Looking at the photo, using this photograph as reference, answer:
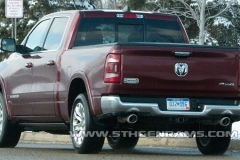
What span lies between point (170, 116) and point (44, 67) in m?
2.22

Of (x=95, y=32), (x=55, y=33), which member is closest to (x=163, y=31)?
(x=95, y=32)

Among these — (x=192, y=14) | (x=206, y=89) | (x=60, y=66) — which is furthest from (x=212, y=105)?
(x=192, y=14)

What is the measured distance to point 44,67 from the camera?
1064 cm

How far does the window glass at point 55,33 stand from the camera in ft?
35.4

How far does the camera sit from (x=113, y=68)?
9.01 meters

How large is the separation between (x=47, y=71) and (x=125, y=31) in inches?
46.4

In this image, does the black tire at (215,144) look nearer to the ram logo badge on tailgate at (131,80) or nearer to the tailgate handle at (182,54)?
the tailgate handle at (182,54)

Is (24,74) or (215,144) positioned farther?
(24,74)

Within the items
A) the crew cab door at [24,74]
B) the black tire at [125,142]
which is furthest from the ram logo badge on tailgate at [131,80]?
the black tire at [125,142]

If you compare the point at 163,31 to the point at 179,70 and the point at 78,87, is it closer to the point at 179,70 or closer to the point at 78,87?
the point at 78,87

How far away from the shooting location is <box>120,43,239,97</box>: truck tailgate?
9039 millimetres

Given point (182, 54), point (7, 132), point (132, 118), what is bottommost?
point (7, 132)

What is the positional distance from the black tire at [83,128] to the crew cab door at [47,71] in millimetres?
688

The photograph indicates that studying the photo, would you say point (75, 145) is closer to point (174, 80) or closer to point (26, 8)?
point (174, 80)
